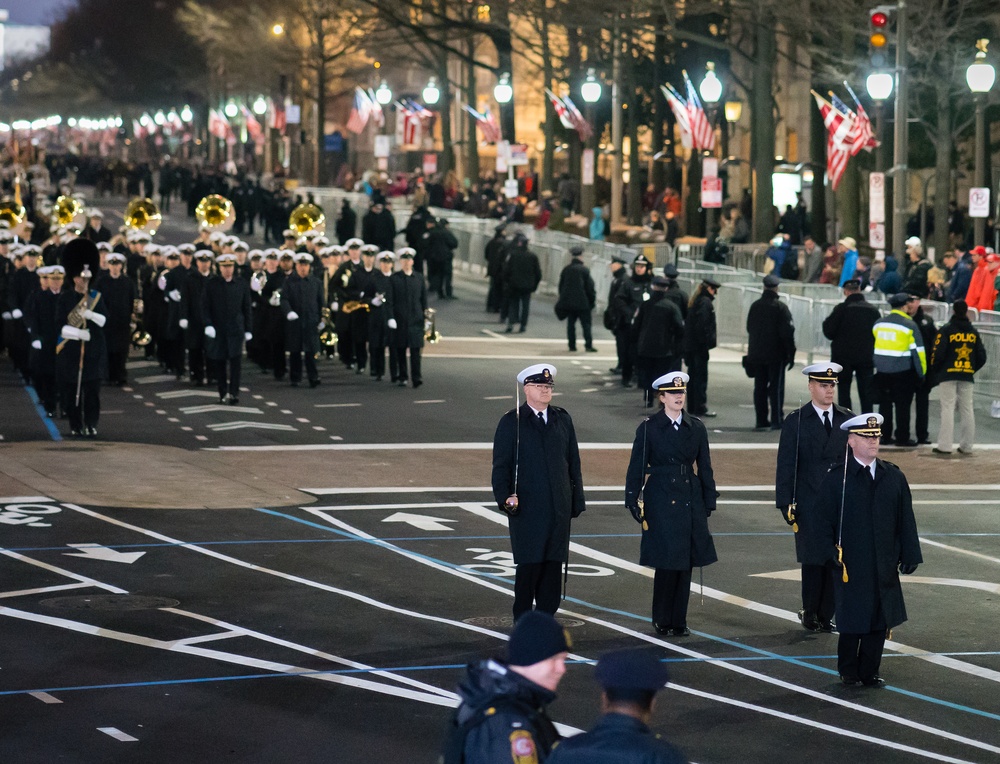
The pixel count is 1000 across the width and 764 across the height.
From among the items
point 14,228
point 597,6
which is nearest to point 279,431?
point 14,228

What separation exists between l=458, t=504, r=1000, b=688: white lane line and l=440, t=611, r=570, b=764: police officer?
5.19 meters

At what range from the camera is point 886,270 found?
30953 millimetres

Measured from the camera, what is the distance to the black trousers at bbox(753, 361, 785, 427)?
76.3 feet

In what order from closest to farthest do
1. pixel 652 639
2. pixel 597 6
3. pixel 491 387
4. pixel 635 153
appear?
pixel 652 639, pixel 491 387, pixel 597 6, pixel 635 153

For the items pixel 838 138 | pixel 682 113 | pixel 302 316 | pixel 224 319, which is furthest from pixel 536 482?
pixel 682 113

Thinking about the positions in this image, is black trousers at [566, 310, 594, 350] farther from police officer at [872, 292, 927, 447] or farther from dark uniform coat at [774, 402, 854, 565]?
dark uniform coat at [774, 402, 854, 565]

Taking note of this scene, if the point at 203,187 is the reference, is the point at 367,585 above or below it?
below

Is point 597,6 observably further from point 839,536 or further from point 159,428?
point 839,536

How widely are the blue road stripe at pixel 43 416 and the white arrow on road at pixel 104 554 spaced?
6.50 meters

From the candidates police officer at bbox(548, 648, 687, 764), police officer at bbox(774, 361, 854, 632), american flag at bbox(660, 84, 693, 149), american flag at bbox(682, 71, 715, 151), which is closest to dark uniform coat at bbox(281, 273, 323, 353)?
police officer at bbox(774, 361, 854, 632)

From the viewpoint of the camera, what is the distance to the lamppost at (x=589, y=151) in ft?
153

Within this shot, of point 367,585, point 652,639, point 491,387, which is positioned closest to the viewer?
point 652,639

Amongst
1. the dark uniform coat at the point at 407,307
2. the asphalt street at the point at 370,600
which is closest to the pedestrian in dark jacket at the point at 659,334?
the asphalt street at the point at 370,600

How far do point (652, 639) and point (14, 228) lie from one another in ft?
92.4
